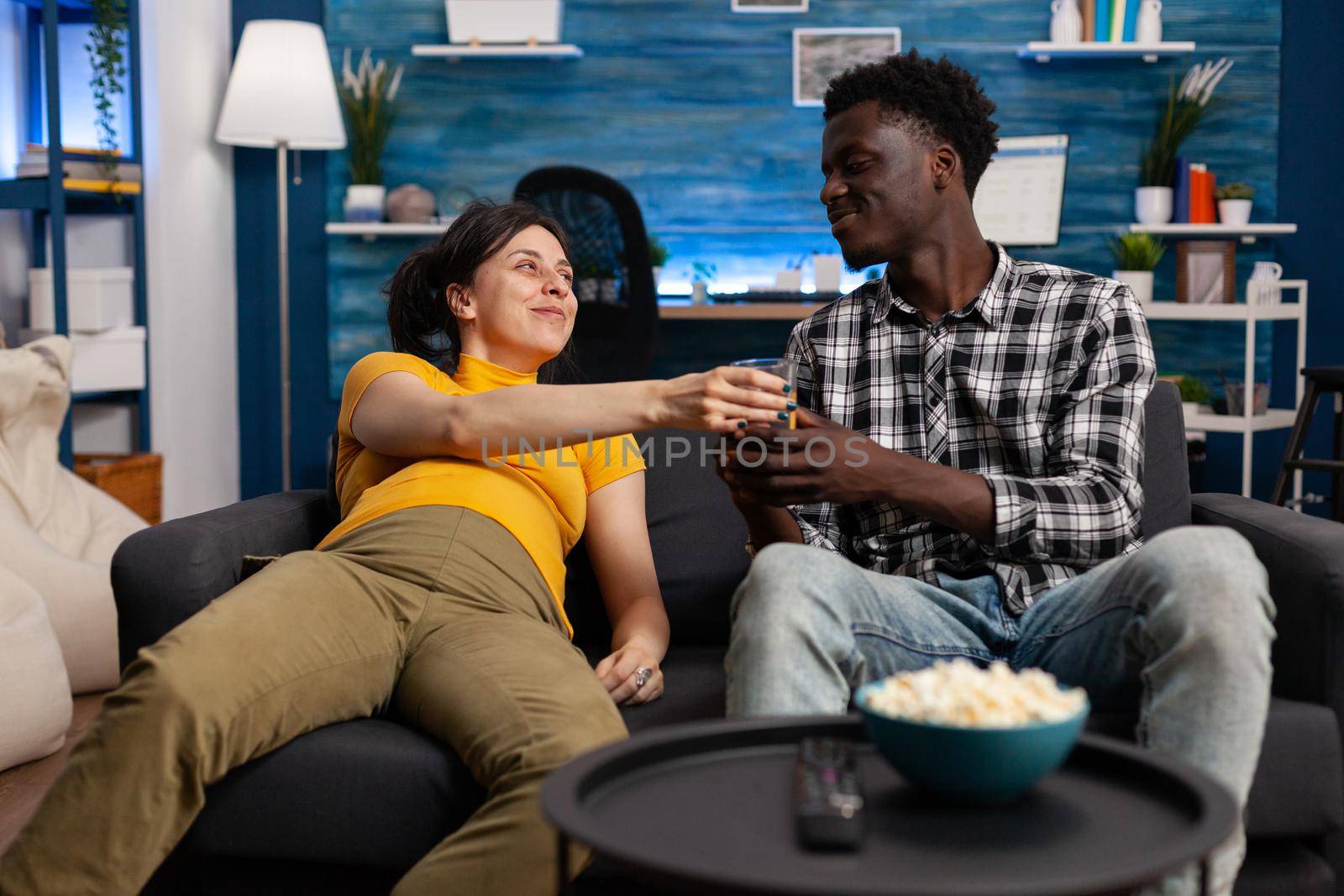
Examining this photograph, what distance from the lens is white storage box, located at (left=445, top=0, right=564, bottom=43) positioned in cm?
437

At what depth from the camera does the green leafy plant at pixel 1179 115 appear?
428 centimetres

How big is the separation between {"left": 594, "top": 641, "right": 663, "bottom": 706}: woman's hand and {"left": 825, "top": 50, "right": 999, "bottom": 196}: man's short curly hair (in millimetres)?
842

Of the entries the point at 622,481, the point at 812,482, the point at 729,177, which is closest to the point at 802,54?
the point at 729,177

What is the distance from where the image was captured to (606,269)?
3.81 metres

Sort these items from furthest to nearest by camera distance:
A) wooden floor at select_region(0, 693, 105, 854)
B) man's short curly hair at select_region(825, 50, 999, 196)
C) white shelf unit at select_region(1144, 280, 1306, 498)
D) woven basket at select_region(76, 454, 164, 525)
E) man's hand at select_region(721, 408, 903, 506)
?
1. white shelf unit at select_region(1144, 280, 1306, 498)
2. woven basket at select_region(76, 454, 164, 525)
3. wooden floor at select_region(0, 693, 105, 854)
4. man's short curly hair at select_region(825, 50, 999, 196)
5. man's hand at select_region(721, 408, 903, 506)

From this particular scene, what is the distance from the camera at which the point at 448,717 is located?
1421mm

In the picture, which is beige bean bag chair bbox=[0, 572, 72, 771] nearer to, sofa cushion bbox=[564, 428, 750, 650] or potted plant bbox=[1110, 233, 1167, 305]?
sofa cushion bbox=[564, 428, 750, 650]

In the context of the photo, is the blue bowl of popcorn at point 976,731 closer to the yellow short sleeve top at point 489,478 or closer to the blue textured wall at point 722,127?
the yellow short sleeve top at point 489,478

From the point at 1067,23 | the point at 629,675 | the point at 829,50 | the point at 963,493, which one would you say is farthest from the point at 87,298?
the point at 1067,23

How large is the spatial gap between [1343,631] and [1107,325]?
0.48m

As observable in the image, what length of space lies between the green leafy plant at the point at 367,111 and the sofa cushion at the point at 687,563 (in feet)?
9.43

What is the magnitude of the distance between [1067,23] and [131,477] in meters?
3.31

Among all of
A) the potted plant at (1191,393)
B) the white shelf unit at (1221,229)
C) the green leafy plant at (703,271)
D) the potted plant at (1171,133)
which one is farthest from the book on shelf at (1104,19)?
the green leafy plant at (703,271)

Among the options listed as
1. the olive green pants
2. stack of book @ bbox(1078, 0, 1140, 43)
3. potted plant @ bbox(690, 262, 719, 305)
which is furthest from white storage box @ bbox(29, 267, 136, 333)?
stack of book @ bbox(1078, 0, 1140, 43)
